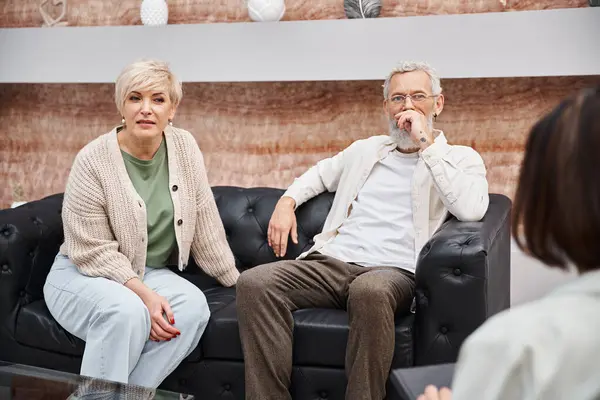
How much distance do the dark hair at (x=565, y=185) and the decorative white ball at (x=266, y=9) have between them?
2.95 meters

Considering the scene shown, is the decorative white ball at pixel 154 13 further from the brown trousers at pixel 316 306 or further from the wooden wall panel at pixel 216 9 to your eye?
the brown trousers at pixel 316 306

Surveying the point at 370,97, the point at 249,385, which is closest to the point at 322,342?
the point at 249,385

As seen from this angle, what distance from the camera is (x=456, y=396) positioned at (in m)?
1.23

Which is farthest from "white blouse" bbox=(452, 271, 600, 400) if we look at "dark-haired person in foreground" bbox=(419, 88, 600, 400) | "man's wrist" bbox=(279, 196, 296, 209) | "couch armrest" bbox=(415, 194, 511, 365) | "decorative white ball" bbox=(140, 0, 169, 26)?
"decorative white ball" bbox=(140, 0, 169, 26)

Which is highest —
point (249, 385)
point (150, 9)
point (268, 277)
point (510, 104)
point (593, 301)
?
point (150, 9)

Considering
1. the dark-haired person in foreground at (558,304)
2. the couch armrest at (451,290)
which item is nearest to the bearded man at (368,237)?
the couch armrest at (451,290)

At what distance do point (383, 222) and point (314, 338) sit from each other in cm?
63

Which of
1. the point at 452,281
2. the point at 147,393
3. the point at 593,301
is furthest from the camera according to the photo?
the point at 452,281

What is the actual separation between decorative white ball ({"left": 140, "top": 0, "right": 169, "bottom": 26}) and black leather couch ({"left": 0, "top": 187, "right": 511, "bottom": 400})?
1.11 meters

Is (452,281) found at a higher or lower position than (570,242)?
lower

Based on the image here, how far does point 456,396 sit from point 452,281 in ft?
5.18

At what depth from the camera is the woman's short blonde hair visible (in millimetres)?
3193

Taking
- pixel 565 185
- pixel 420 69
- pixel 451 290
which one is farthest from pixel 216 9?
pixel 565 185

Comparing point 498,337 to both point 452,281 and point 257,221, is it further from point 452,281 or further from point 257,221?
point 257,221
